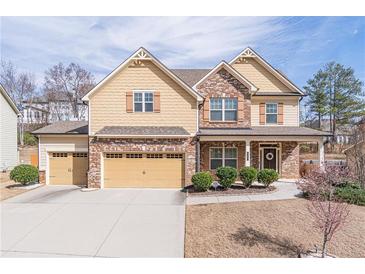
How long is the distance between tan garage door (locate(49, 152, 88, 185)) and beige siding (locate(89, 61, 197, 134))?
9.05 feet

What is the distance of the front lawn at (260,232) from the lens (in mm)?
6496

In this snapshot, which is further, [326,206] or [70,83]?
[70,83]

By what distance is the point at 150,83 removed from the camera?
1435cm

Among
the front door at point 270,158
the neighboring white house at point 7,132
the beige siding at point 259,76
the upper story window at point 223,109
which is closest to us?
the upper story window at point 223,109

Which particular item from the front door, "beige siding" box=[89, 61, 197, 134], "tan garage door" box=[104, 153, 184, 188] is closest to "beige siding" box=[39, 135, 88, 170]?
"beige siding" box=[89, 61, 197, 134]

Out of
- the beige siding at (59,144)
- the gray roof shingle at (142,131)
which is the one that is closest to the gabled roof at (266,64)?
the gray roof shingle at (142,131)

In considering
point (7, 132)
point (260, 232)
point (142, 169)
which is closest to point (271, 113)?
point (142, 169)

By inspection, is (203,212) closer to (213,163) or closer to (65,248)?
(65,248)

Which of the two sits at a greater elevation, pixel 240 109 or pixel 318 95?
pixel 318 95

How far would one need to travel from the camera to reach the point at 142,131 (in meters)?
13.9

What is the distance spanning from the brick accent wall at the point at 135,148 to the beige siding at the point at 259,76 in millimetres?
7860

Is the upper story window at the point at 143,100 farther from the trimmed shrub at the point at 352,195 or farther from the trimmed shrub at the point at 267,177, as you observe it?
the trimmed shrub at the point at 352,195

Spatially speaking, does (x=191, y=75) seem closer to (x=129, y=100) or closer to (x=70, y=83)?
(x=129, y=100)

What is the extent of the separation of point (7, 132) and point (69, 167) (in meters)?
11.5
